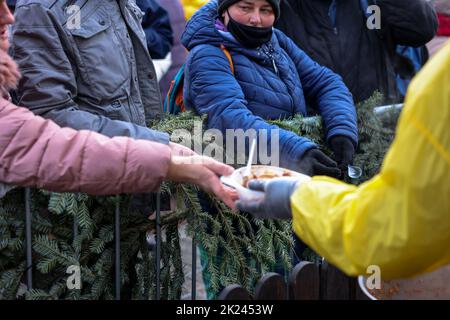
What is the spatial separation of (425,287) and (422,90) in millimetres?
1131

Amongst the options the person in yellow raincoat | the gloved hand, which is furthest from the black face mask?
the person in yellow raincoat

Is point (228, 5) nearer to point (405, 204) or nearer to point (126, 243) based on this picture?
point (126, 243)

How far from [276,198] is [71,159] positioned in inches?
26.4

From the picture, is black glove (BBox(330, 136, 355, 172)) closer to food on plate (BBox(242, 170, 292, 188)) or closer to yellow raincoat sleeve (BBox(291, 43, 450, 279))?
food on plate (BBox(242, 170, 292, 188))

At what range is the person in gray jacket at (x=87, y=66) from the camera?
300 cm

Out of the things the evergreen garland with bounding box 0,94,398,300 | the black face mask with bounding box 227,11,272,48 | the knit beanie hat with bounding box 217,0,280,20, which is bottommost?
the evergreen garland with bounding box 0,94,398,300

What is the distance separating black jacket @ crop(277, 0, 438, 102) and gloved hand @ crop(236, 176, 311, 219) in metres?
2.08

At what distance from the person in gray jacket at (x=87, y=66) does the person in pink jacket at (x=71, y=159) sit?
45 cm

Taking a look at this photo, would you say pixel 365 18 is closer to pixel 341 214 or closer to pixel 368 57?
pixel 368 57

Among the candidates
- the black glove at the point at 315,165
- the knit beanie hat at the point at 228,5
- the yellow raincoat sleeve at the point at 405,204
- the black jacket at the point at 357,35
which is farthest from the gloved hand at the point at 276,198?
the black jacket at the point at 357,35

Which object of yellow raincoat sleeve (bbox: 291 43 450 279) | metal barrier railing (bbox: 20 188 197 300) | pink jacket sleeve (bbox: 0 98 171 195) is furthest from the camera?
metal barrier railing (bbox: 20 188 197 300)

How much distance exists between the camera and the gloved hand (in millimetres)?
2258

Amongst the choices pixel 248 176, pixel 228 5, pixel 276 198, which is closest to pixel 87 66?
pixel 228 5

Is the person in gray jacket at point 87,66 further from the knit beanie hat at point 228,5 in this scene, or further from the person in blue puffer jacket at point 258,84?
the knit beanie hat at point 228,5
